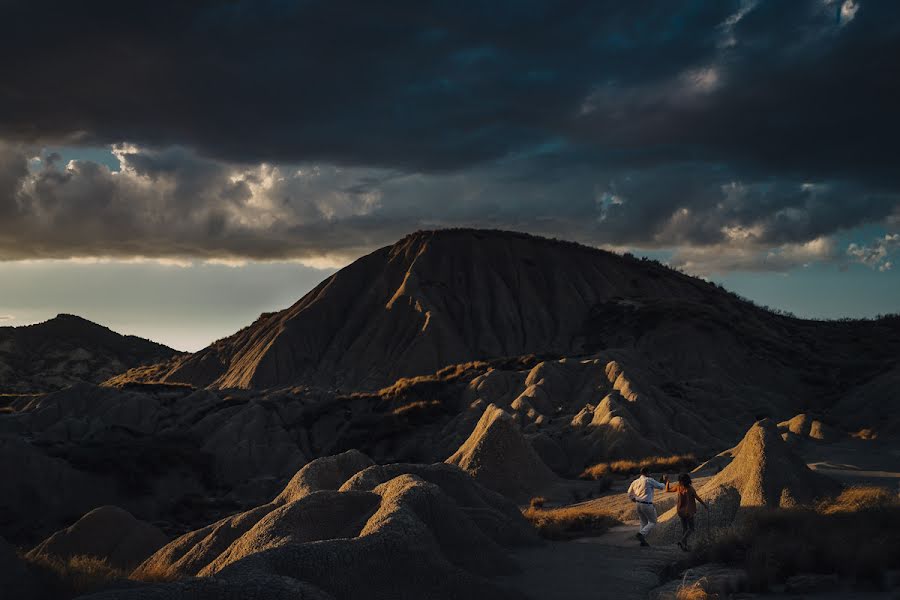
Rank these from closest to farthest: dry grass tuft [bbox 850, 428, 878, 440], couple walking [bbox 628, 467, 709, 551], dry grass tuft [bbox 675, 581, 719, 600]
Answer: dry grass tuft [bbox 675, 581, 719, 600] → couple walking [bbox 628, 467, 709, 551] → dry grass tuft [bbox 850, 428, 878, 440]

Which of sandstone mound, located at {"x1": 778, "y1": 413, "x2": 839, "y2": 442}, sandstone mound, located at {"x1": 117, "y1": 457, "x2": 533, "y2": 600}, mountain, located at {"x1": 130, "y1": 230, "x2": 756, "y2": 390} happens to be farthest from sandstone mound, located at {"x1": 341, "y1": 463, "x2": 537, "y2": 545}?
mountain, located at {"x1": 130, "y1": 230, "x2": 756, "y2": 390}

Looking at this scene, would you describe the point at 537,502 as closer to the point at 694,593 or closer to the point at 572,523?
the point at 572,523

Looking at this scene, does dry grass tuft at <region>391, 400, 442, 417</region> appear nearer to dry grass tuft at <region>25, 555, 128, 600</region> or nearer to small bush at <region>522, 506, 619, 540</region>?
small bush at <region>522, 506, 619, 540</region>

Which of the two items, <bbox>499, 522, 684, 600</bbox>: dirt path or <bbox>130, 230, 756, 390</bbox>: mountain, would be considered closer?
<bbox>499, 522, 684, 600</bbox>: dirt path

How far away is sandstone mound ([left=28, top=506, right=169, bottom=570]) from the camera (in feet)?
65.7

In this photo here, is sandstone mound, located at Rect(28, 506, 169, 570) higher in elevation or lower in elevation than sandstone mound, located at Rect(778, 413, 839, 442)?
lower

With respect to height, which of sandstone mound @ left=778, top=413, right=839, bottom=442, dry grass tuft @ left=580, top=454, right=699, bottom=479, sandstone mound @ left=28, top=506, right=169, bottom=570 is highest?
sandstone mound @ left=778, top=413, right=839, bottom=442

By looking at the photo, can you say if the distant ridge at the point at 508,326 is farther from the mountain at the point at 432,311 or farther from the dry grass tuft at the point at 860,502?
the dry grass tuft at the point at 860,502

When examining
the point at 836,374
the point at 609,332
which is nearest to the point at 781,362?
the point at 836,374

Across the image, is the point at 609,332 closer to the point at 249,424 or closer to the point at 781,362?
the point at 781,362

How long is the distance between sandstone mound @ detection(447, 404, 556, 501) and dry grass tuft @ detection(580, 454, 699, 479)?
371cm

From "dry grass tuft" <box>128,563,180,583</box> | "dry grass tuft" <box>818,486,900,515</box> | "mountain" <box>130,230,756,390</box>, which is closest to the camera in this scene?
"dry grass tuft" <box>128,563,180,583</box>

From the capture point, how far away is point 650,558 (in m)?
15.8

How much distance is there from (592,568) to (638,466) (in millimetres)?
18773
